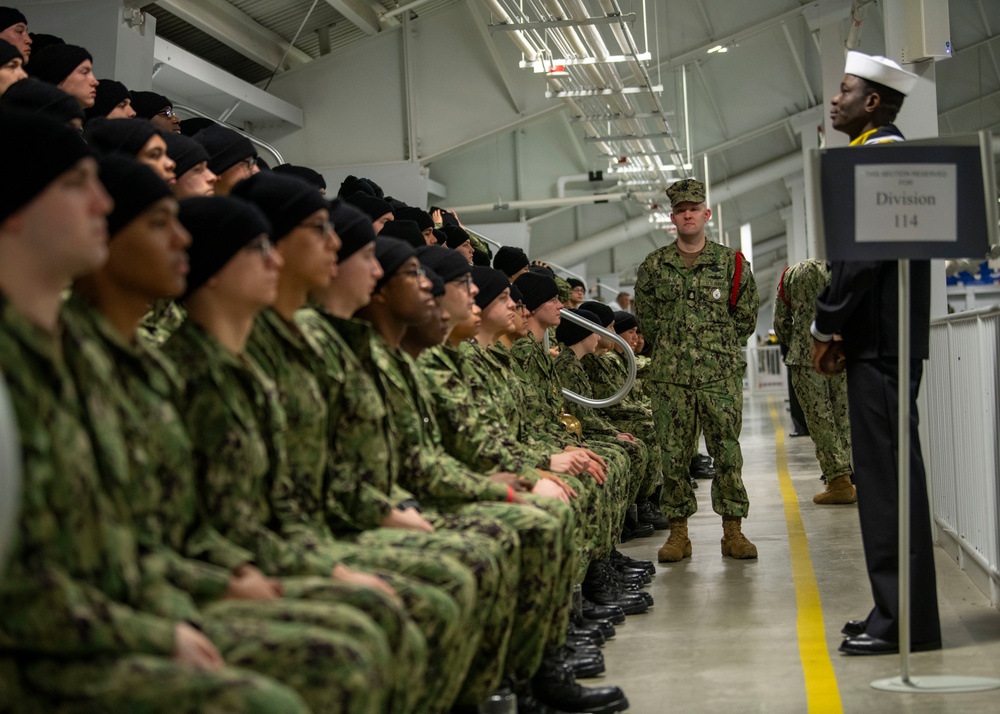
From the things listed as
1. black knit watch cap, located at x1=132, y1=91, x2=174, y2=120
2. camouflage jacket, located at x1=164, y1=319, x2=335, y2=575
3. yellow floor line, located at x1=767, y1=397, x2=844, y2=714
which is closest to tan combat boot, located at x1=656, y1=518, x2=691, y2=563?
yellow floor line, located at x1=767, y1=397, x2=844, y2=714

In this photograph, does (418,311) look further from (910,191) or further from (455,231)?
(455,231)

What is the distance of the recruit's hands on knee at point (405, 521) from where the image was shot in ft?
9.68

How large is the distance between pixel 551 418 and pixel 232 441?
3536 millimetres

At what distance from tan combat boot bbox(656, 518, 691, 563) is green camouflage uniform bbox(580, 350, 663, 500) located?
3.41ft

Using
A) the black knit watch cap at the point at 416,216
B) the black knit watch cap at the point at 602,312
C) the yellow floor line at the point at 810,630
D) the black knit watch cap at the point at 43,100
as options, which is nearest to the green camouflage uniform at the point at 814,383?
the yellow floor line at the point at 810,630

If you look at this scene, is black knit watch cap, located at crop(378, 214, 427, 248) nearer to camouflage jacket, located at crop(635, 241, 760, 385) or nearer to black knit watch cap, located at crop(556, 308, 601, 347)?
camouflage jacket, located at crop(635, 241, 760, 385)

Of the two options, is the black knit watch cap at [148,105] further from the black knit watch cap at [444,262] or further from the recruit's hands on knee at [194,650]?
the recruit's hands on knee at [194,650]

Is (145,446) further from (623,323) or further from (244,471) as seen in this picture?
(623,323)

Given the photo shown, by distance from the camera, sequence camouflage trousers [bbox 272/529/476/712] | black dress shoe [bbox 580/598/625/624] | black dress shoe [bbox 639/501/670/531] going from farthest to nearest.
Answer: black dress shoe [bbox 639/501/670/531], black dress shoe [bbox 580/598/625/624], camouflage trousers [bbox 272/529/476/712]

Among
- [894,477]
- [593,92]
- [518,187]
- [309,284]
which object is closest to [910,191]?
[894,477]

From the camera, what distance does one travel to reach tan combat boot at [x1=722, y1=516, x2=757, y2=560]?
604 cm

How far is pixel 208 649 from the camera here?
1859mm

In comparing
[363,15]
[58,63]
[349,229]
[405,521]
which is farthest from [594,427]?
[363,15]

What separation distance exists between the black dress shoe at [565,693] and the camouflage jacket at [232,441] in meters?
1.24
